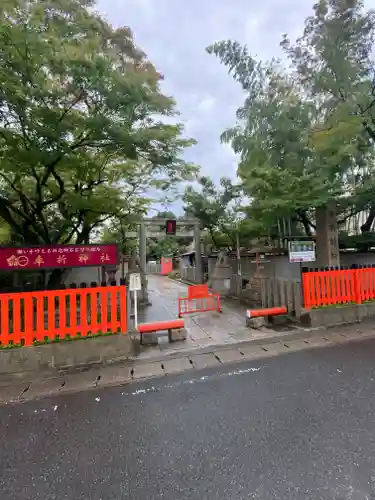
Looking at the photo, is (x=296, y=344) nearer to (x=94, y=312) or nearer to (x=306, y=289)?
(x=306, y=289)

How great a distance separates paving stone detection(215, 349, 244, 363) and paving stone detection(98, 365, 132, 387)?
5.66ft

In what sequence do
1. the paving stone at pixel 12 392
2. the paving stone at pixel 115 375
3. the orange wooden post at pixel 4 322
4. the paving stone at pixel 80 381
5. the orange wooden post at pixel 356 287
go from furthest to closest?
the orange wooden post at pixel 356 287, the orange wooden post at pixel 4 322, the paving stone at pixel 115 375, the paving stone at pixel 80 381, the paving stone at pixel 12 392

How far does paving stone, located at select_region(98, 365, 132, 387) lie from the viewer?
4.21 metres

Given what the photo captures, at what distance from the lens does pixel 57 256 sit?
518 centimetres

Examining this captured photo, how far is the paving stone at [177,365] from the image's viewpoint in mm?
4559

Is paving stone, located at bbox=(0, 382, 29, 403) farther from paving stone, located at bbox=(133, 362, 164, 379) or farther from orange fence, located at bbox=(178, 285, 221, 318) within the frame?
orange fence, located at bbox=(178, 285, 221, 318)

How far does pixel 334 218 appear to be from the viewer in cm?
916

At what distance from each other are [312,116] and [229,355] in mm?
7806

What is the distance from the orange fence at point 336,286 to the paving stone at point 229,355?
8.71 feet

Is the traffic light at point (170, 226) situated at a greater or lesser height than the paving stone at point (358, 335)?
greater

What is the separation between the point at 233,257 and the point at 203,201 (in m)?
3.34

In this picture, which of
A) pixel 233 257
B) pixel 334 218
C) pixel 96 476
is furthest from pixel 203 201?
pixel 96 476

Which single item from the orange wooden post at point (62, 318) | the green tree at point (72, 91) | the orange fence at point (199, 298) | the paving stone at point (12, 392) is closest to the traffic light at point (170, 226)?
the orange fence at point (199, 298)

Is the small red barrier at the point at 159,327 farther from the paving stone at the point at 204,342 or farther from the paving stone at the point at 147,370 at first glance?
the paving stone at the point at 147,370
